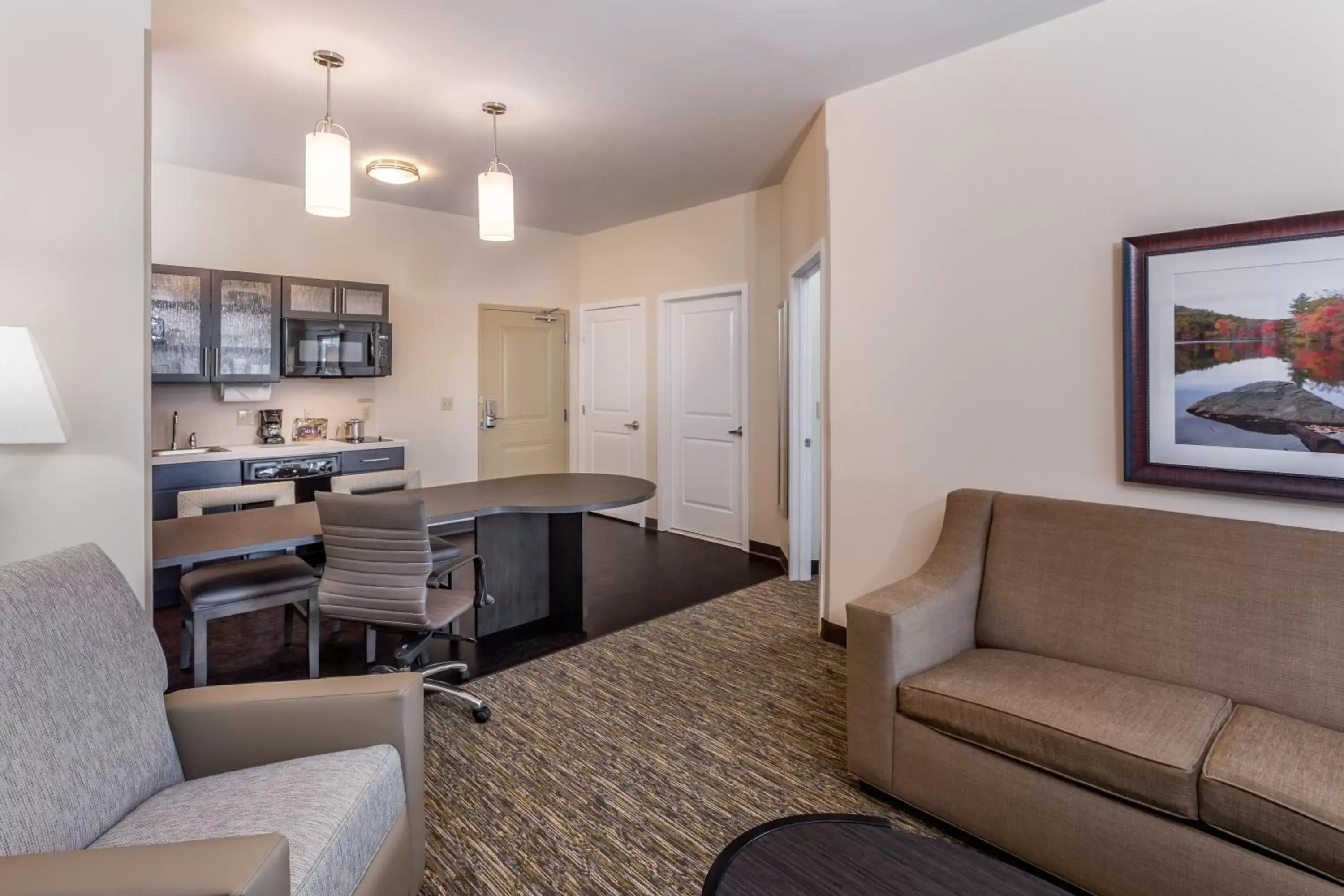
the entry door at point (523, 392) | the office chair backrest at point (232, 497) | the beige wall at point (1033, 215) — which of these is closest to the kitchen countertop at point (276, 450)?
the office chair backrest at point (232, 497)

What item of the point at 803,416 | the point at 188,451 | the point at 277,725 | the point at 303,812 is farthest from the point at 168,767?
the point at 803,416

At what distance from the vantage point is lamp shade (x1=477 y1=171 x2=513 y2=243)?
3090mm

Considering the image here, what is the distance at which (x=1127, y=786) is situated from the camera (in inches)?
62.1

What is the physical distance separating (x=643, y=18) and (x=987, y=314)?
1778mm

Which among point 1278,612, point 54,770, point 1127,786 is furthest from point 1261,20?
point 54,770

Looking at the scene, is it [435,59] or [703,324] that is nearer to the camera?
[435,59]

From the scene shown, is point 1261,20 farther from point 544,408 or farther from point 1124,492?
point 544,408

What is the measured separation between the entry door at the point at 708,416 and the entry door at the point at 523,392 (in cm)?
129

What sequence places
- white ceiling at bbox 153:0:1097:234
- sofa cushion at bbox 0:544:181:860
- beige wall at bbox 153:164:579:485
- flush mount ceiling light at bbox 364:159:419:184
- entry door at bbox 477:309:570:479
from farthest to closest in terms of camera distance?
1. entry door at bbox 477:309:570:479
2. beige wall at bbox 153:164:579:485
3. flush mount ceiling light at bbox 364:159:419:184
4. white ceiling at bbox 153:0:1097:234
5. sofa cushion at bbox 0:544:181:860

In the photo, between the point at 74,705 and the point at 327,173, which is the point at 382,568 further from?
the point at 327,173

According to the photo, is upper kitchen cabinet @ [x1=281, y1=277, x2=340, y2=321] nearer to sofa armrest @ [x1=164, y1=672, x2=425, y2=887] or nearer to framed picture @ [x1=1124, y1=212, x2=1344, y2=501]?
sofa armrest @ [x1=164, y1=672, x2=425, y2=887]

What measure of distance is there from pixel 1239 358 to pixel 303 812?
2817mm

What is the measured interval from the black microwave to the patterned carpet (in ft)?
9.07

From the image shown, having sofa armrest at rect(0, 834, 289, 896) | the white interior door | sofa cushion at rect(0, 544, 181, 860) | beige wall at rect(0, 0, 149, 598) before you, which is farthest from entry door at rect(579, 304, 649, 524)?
sofa armrest at rect(0, 834, 289, 896)
